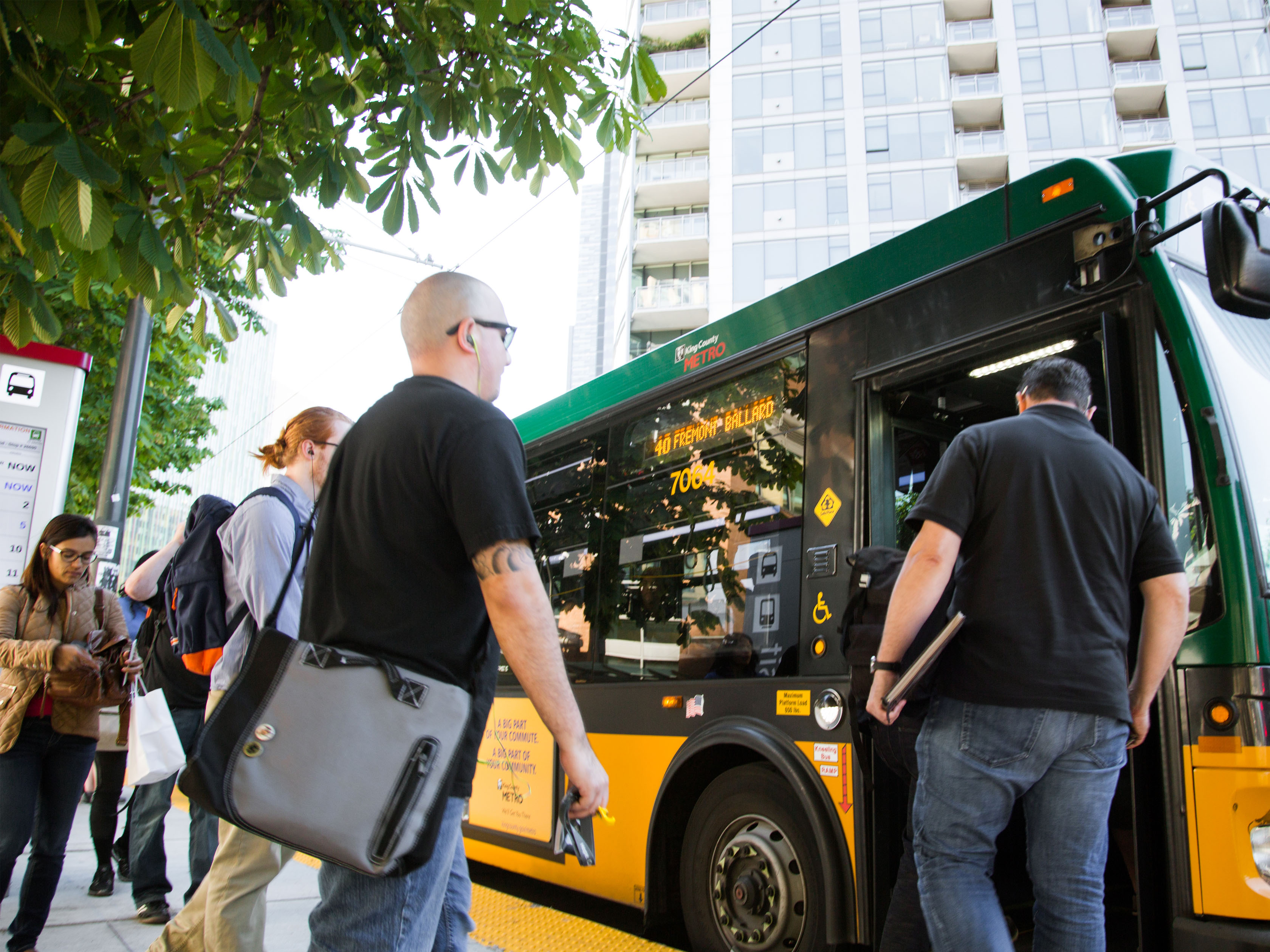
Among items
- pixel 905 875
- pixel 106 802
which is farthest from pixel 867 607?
pixel 106 802

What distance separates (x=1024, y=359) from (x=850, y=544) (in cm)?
93

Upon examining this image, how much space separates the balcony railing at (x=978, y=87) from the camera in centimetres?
3431

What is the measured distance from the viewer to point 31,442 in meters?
6.40

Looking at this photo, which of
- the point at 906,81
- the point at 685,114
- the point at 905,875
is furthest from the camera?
the point at 685,114

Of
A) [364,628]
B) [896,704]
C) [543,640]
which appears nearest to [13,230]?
[364,628]

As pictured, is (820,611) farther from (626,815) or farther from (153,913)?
(153,913)

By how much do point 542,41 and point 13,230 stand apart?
6.62 ft

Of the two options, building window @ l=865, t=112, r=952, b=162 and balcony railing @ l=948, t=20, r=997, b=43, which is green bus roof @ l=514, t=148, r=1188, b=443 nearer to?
building window @ l=865, t=112, r=952, b=162

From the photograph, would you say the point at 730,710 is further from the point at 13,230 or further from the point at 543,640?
the point at 13,230

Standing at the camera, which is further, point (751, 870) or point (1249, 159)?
point (1249, 159)

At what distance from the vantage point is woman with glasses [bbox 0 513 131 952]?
3586mm

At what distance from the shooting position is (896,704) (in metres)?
2.70

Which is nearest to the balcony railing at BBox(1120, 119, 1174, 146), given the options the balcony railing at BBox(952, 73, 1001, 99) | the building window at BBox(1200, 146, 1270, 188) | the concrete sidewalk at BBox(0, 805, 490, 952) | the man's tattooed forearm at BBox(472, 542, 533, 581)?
the building window at BBox(1200, 146, 1270, 188)

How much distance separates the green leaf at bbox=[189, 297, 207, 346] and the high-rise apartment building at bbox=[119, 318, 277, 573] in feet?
47.8
